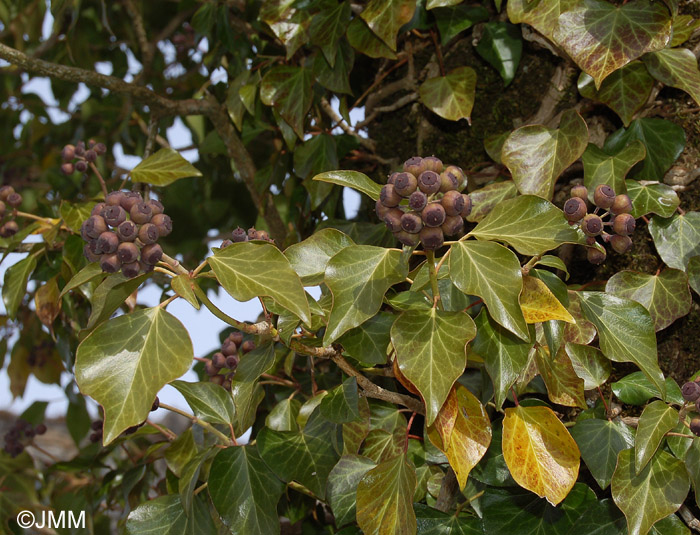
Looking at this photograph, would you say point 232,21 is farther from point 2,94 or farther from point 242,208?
point 2,94

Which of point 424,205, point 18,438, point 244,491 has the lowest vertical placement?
point 18,438

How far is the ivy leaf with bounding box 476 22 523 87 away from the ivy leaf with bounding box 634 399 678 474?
665 mm

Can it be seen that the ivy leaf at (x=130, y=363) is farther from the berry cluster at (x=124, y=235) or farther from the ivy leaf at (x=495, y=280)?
the ivy leaf at (x=495, y=280)

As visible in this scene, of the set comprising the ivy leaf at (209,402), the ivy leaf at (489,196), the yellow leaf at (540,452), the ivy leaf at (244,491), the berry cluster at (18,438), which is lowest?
the berry cluster at (18,438)

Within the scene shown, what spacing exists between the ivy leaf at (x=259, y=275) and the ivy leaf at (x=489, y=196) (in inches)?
17.5

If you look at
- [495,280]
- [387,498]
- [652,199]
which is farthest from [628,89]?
[387,498]

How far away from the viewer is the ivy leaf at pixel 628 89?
114cm

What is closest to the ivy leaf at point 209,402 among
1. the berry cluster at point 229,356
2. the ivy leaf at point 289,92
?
the berry cluster at point 229,356

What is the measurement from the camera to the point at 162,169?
1.36 metres

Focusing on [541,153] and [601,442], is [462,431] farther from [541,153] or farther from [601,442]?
[541,153]

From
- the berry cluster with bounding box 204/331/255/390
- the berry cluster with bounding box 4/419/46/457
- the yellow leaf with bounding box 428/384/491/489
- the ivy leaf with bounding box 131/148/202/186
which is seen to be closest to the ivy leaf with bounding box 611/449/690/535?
the yellow leaf with bounding box 428/384/491/489

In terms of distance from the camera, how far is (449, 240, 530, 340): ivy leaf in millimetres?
805

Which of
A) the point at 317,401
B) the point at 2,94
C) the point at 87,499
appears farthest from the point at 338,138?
the point at 2,94

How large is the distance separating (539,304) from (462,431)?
7.5 inches
